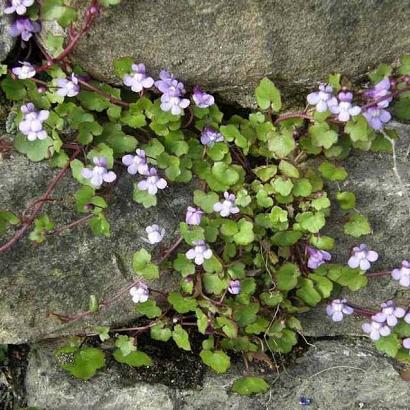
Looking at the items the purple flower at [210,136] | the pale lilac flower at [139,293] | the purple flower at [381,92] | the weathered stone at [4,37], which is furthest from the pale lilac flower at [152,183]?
the purple flower at [381,92]

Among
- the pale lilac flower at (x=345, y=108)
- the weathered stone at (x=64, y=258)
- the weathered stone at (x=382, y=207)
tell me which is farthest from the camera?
the weathered stone at (x=382, y=207)

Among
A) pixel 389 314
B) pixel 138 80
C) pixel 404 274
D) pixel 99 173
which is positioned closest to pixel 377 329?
pixel 389 314

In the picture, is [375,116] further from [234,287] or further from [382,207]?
[234,287]

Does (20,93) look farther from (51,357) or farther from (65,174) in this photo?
(51,357)

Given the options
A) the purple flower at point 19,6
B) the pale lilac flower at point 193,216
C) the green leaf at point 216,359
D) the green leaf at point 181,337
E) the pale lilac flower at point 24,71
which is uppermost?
the purple flower at point 19,6

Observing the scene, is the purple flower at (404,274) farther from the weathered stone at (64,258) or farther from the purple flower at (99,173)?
the purple flower at (99,173)

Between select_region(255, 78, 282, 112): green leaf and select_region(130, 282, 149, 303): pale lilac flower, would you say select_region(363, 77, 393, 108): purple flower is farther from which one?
select_region(130, 282, 149, 303): pale lilac flower
